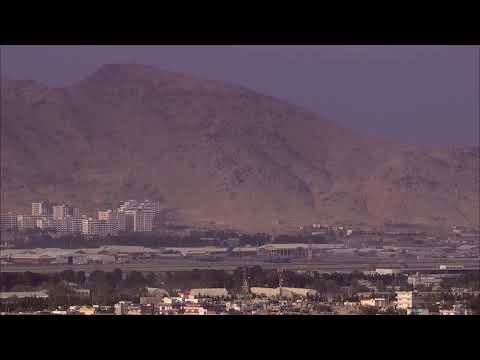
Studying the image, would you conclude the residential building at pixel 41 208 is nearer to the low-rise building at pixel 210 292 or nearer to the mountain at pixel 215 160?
the mountain at pixel 215 160

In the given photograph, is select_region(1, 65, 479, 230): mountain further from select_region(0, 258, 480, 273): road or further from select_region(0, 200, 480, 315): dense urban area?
select_region(0, 258, 480, 273): road

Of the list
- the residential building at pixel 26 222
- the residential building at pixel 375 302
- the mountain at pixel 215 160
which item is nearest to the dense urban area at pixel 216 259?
the residential building at pixel 26 222

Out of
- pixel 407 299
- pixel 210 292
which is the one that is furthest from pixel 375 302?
pixel 210 292

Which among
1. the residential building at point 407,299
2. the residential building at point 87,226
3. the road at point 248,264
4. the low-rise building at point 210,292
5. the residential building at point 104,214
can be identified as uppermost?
the residential building at point 104,214

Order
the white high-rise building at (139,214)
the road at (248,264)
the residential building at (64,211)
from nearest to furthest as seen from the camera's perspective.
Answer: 1. the road at (248,264)
2. the white high-rise building at (139,214)
3. the residential building at (64,211)

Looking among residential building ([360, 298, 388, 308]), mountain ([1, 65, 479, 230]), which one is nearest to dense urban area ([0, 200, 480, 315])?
residential building ([360, 298, 388, 308])

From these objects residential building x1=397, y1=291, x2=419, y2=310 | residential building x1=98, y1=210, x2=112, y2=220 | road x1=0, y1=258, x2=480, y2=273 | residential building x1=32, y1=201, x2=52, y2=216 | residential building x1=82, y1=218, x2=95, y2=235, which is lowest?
residential building x1=397, y1=291, x2=419, y2=310
